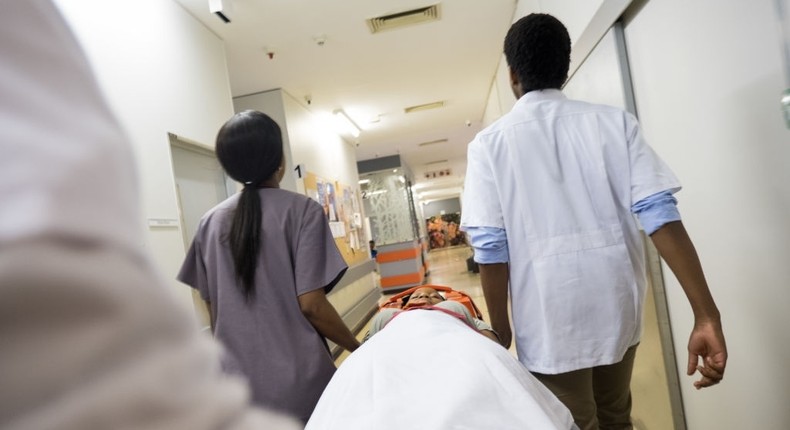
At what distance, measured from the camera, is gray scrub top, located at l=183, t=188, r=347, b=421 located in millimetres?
1337

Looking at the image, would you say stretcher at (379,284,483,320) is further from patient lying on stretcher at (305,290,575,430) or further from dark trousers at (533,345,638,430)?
patient lying on stretcher at (305,290,575,430)

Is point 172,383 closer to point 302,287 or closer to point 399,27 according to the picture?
point 302,287

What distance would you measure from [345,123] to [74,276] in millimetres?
7069

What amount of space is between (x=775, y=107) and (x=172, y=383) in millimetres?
1689

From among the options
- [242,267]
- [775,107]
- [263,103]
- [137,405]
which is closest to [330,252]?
[242,267]

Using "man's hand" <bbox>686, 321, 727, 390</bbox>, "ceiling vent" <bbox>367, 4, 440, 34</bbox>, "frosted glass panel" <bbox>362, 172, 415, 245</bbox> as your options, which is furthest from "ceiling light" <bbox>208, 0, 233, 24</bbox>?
"frosted glass panel" <bbox>362, 172, 415, 245</bbox>

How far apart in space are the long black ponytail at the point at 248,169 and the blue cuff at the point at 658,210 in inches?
44.6

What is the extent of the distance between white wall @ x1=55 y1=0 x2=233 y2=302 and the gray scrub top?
2.76ft

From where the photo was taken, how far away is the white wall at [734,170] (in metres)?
1.35

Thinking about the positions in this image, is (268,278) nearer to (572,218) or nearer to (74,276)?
(572,218)

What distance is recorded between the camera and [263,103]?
5410 millimetres

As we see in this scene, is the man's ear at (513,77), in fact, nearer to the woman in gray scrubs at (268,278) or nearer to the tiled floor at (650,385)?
the woman in gray scrubs at (268,278)

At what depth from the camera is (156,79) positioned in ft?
8.93

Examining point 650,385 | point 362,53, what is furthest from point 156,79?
point 650,385
